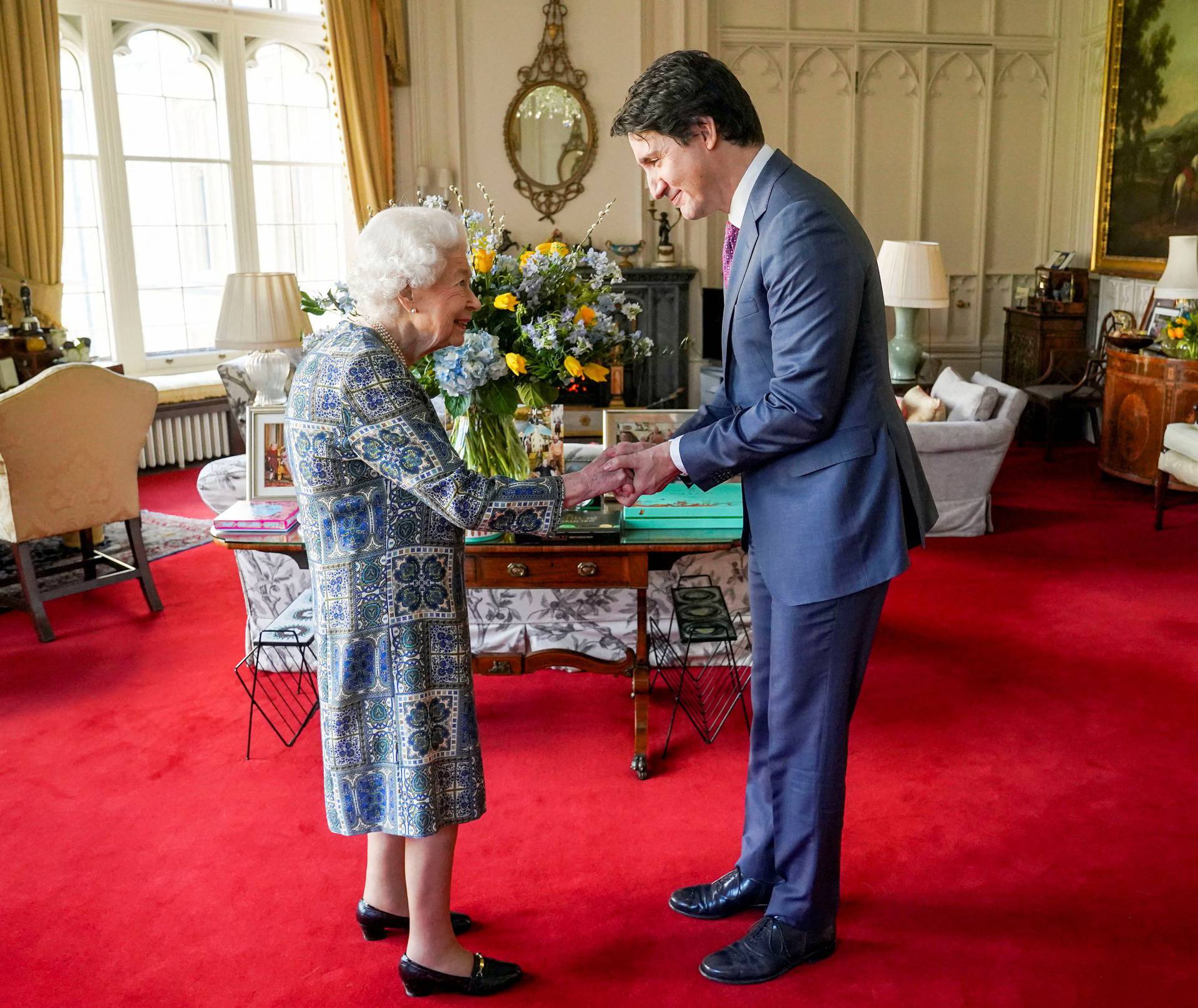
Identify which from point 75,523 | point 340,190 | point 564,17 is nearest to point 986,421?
point 75,523

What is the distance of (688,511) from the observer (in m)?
3.45

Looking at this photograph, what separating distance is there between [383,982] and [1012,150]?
358 inches

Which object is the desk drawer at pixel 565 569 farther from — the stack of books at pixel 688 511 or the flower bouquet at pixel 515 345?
the flower bouquet at pixel 515 345

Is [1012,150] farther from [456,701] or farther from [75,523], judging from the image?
[456,701]

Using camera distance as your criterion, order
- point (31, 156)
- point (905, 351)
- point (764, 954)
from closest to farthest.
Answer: point (764, 954) → point (905, 351) → point (31, 156)

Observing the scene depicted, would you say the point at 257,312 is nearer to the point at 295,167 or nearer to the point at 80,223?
the point at 80,223

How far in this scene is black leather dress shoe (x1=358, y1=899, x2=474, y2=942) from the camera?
2457mm

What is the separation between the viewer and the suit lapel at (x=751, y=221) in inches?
81.4

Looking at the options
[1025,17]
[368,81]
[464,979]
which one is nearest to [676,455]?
[464,979]

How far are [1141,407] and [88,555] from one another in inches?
237

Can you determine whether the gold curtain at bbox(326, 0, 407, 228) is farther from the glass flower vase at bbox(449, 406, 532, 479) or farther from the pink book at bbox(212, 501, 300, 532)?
the glass flower vase at bbox(449, 406, 532, 479)

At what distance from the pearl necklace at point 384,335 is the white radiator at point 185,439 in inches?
249

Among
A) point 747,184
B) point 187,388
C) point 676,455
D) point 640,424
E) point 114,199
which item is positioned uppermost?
point 114,199

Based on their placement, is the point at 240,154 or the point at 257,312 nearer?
the point at 257,312
